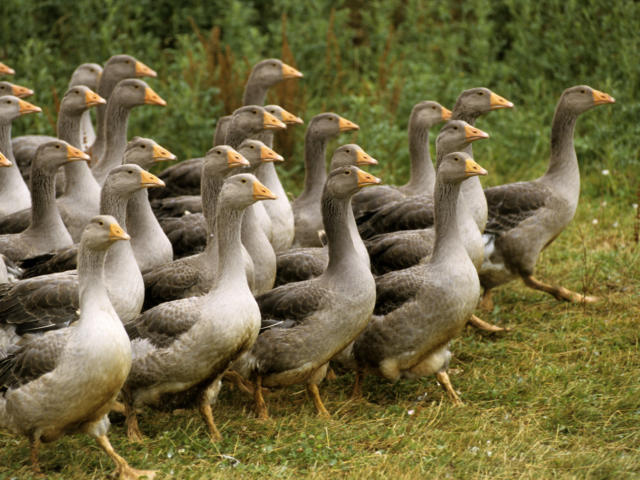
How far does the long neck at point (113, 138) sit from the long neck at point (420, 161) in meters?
2.73

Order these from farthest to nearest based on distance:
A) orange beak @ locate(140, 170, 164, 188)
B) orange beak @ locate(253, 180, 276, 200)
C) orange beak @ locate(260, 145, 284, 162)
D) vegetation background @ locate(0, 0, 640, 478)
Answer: orange beak @ locate(260, 145, 284, 162) < orange beak @ locate(140, 170, 164, 188) < orange beak @ locate(253, 180, 276, 200) < vegetation background @ locate(0, 0, 640, 478)

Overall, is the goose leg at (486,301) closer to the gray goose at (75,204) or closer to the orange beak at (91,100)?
the gray goose at (75,204)

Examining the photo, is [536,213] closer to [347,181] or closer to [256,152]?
[347,181]

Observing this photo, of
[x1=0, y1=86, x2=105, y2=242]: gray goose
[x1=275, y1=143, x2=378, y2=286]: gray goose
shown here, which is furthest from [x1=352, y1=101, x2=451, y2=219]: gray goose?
[x1=0, y1=86, x2=105, y2=242]: gray goose

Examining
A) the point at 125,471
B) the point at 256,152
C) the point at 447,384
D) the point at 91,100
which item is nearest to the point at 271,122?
the point at 256,152

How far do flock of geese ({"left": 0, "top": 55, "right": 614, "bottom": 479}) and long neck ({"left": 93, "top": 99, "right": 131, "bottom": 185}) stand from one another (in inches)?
0.7

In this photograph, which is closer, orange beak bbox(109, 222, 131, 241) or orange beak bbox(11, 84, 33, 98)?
orange beak bbox(109, 222, 131, 241)

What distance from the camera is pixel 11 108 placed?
8.87m

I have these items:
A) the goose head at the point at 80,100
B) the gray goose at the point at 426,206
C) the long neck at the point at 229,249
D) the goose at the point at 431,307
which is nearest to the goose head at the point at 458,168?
the goose at the point at 431,307

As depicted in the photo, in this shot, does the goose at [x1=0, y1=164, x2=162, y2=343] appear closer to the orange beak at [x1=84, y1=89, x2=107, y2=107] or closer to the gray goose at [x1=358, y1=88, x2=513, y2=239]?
the gray goose at [x1=358, y1=88, x2=513, y2=239]

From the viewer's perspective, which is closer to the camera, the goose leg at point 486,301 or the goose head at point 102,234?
the goose head at point 102,234

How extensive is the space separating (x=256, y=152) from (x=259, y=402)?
203 centimetres

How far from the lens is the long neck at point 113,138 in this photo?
8.92 metres

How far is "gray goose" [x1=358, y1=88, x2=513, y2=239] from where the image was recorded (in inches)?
313
